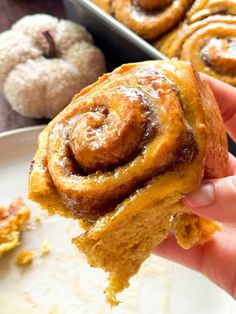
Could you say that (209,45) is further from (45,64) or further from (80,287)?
(80,287)

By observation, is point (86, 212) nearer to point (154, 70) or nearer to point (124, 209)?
point (124, 209)

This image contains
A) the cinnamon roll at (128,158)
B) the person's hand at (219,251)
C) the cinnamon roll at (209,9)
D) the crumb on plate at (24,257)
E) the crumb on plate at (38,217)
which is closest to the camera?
the cinnamon roll at (128,158)

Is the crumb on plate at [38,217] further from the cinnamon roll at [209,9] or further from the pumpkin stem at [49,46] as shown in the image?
the cinnamon roll at [209,9]

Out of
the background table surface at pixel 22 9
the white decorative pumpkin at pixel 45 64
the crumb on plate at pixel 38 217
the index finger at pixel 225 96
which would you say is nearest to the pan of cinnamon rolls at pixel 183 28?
the white decorative pumpkin at pixel 45 64

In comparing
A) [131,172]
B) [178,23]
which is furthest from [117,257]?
[178,23]

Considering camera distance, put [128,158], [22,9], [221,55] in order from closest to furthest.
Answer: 1. [128,158]
2. [221,55]
3. [22,9]

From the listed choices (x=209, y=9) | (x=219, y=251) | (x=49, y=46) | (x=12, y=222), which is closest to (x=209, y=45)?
(x=209, y=9)

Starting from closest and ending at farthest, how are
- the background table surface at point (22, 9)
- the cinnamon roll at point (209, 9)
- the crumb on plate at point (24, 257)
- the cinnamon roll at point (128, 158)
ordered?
the cinnamon roll at point (128, 158), the crumb on plate at point (24, 257), the cinnamon roll at point (209, 9), the background table surface at point (22, 9)
